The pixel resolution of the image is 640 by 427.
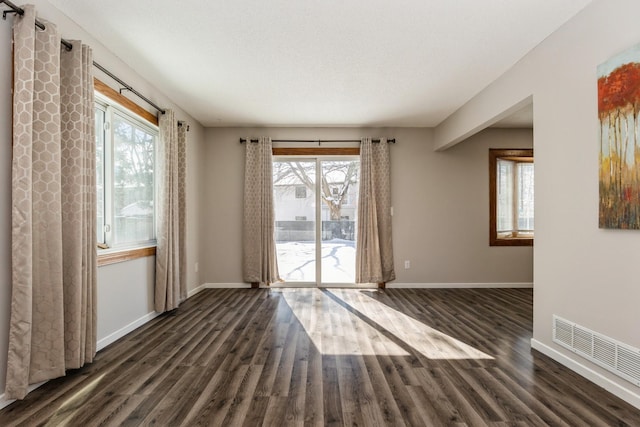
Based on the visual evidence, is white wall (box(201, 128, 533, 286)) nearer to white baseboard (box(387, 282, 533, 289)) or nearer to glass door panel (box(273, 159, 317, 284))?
white baseboard (box(387, 282, 533, 289))

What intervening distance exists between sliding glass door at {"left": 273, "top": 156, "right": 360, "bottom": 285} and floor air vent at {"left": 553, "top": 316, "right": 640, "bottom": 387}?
309 cm

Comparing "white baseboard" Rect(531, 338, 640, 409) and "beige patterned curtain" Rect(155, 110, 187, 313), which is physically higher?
"beige patterned curtain" Rect(155, 110, 187, 313)

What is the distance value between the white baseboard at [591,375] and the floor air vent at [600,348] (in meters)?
0.07

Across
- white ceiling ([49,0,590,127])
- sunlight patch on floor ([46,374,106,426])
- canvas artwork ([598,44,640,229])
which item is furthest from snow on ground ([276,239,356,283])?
canvas artwork ([598,44,640,229])

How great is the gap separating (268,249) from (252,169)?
1253 mm

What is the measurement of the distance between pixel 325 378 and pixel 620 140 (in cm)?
238

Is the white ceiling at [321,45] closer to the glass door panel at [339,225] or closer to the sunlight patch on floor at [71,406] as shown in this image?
the glass door panel at [339,225]

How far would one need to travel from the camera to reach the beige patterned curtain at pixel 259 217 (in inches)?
201

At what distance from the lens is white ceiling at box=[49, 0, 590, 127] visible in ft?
7.57

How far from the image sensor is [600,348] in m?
2.17

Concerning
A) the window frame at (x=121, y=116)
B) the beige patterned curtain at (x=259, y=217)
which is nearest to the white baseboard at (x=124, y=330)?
the window frame at (x=121, y=116)

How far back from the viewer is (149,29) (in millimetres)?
2559

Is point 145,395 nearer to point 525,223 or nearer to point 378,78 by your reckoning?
point 378,78

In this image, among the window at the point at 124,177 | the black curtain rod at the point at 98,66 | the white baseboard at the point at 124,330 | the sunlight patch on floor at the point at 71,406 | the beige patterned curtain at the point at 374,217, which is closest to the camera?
the sunlight patch on floor at the point at 71,406
